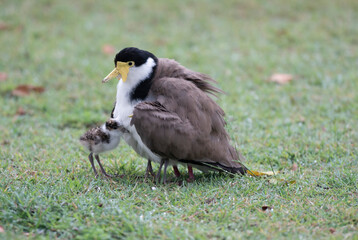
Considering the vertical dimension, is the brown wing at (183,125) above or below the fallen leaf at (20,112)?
above

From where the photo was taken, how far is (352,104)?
7230mm

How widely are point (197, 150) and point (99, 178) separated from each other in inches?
40.3

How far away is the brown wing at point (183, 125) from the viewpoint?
459 cm

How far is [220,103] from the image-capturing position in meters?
7.30

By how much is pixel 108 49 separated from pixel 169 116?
16.3 ft

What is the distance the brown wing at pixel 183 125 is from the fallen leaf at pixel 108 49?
448 centimetres

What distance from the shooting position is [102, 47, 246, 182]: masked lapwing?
4609 millimetres

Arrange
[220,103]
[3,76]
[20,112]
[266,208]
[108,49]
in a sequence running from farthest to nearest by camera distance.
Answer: [108,49] < [3,76] < [220,103] < [20,112] < [266,208]

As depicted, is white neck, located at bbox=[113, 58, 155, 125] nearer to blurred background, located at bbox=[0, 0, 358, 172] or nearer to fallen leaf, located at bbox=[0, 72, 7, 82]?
blurred background, located at bbox=[0, 0, 358, 172]

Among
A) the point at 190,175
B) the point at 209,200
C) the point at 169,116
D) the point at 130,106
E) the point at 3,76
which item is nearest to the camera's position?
the point at 209,200

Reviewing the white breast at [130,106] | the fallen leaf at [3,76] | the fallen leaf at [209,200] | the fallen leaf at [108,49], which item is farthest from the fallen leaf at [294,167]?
the fallen leaf at [3,76]

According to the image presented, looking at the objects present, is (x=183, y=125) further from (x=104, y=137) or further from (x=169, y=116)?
(x=104, y=137)

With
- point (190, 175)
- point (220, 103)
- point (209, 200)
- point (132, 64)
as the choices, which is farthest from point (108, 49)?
point (209, 200)

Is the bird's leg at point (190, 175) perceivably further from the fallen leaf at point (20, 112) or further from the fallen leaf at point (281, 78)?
the fallen leaf at point (281, 78)
